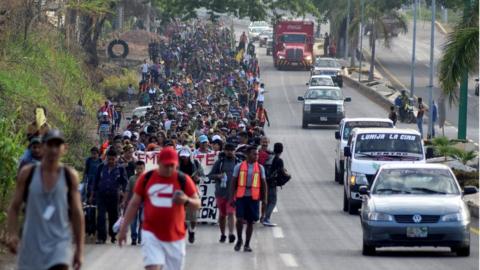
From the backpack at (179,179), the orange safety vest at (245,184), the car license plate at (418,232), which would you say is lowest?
the car license plate at (418,232)

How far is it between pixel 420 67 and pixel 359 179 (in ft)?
219

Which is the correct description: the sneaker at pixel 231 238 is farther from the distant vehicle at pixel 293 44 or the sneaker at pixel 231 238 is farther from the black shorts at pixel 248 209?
the distant vehicle at pixel 293 44

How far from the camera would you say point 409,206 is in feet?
67.6

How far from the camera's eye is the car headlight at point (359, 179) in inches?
1141

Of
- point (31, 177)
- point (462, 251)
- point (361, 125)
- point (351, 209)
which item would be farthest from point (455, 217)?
point (361, 125)

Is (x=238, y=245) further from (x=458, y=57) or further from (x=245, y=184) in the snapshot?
(x=458, y=57)

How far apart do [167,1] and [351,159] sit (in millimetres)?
53056

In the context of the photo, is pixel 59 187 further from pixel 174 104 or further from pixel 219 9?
pixel 219 9

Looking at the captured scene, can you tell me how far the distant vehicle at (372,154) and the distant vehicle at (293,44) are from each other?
5972cm

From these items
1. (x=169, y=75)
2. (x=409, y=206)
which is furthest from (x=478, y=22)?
(x=169, y=75)

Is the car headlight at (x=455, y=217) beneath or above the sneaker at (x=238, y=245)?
above

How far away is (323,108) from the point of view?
55.4m

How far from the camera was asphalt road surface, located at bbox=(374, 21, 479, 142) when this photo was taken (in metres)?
65.7

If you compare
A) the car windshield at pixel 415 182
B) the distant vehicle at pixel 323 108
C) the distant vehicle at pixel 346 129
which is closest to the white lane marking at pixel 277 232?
the car windshield at pixel 415 182
